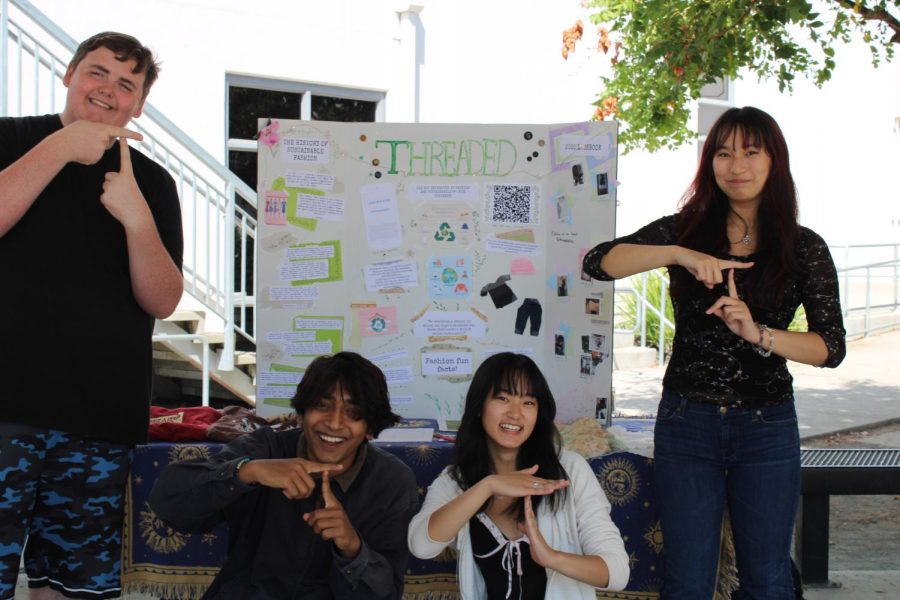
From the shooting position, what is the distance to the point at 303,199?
3301 millimetres

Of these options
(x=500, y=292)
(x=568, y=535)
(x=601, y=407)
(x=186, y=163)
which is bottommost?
(x=568, y=535)

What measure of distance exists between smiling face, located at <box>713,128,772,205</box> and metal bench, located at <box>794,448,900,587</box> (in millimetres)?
1292

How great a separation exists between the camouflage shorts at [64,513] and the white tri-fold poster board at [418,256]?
3.95ft

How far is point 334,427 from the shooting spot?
2.20 metres

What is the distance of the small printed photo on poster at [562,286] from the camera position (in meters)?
3.27

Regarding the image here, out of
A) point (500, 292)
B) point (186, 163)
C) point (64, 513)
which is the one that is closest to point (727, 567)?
point (500, 292)

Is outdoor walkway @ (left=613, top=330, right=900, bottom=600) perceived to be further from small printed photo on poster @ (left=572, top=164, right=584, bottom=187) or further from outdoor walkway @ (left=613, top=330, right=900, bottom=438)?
small printed photo on poster @ (left=572, top=164, right=584, bottom=187)

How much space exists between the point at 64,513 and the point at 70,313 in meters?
0.48

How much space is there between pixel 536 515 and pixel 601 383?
100 cm

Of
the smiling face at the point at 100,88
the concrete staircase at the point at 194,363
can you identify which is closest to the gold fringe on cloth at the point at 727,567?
the smiling face at the point at 100,88

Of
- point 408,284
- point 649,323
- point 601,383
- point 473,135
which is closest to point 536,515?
point 601,383

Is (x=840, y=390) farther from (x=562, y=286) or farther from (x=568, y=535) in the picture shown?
(x=568, y=535)

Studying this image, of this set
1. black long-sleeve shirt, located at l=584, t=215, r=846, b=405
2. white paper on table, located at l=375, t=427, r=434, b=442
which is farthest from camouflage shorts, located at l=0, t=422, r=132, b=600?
black long-sleeve shirt, located at l=584, t=215, r=846, b=405

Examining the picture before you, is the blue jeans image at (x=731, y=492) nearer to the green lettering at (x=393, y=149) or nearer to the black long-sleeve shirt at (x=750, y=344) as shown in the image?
the black long-sleeve shirt at (x=750, y=344)
